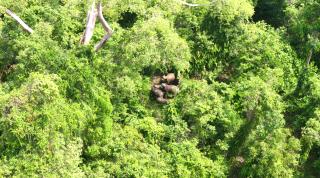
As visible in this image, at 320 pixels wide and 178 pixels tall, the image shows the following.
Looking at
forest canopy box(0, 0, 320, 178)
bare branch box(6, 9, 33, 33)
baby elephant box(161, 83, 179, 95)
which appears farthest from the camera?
baby elephant box(161, 83, 179, 95)

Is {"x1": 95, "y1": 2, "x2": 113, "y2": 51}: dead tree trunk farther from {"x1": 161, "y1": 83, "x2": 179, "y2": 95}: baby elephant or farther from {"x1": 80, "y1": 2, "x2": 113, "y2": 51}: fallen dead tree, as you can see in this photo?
{"x1": 161, "y1": 83, "x2": 179, "y2": 95}: baby elephant

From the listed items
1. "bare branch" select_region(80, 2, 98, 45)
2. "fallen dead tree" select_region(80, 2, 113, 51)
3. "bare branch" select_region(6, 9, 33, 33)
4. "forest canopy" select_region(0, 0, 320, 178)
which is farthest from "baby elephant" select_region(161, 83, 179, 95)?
"bare branch" select_region(6, 9, 33, 33)

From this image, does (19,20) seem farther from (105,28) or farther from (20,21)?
(105,28)

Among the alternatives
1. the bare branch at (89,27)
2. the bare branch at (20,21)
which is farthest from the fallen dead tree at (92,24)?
the bare branch at (20,21)

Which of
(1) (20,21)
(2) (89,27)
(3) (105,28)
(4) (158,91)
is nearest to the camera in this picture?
(3) (105,28)

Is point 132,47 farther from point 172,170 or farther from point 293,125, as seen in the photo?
point 293,125

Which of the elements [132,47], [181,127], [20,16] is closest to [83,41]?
[132,47]

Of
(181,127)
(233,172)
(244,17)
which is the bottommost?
(233,172)

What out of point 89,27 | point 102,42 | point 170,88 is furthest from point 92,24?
point 170,88
